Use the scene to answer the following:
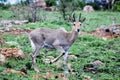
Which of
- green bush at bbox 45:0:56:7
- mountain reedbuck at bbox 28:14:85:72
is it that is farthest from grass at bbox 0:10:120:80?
green bush at bbox 45:0:56:7

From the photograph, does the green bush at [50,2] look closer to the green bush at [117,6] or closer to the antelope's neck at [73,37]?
the green bush at [117,6]

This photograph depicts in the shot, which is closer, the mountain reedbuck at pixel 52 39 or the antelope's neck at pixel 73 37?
the mountain reedbuck at pixel 52 39

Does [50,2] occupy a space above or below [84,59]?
below

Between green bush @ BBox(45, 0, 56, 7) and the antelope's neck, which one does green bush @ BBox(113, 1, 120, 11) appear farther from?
the antelope's neck

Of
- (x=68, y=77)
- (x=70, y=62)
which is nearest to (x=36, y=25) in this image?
(x=70, y=62)

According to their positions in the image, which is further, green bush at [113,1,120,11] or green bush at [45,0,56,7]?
green bush at [45,0,56,7]

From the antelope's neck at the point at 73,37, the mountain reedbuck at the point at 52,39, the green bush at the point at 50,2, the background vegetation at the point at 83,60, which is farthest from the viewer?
the green bush at the point at 50,2

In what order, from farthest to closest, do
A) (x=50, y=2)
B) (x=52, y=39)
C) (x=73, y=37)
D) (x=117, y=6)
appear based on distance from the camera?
(x=50, y=2) → (x=117, y=6) → (x=73, y=37) → (x=52, y=39)

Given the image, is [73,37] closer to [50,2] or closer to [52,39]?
[52,39]

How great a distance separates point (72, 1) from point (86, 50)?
13.5m

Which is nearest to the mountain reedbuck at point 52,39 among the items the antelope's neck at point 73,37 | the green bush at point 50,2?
the antelope's neck at point 73,37

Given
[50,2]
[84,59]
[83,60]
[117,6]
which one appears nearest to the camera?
[83,60]

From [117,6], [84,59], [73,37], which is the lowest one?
[117,6]

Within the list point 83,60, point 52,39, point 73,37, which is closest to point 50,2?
point 83,60
